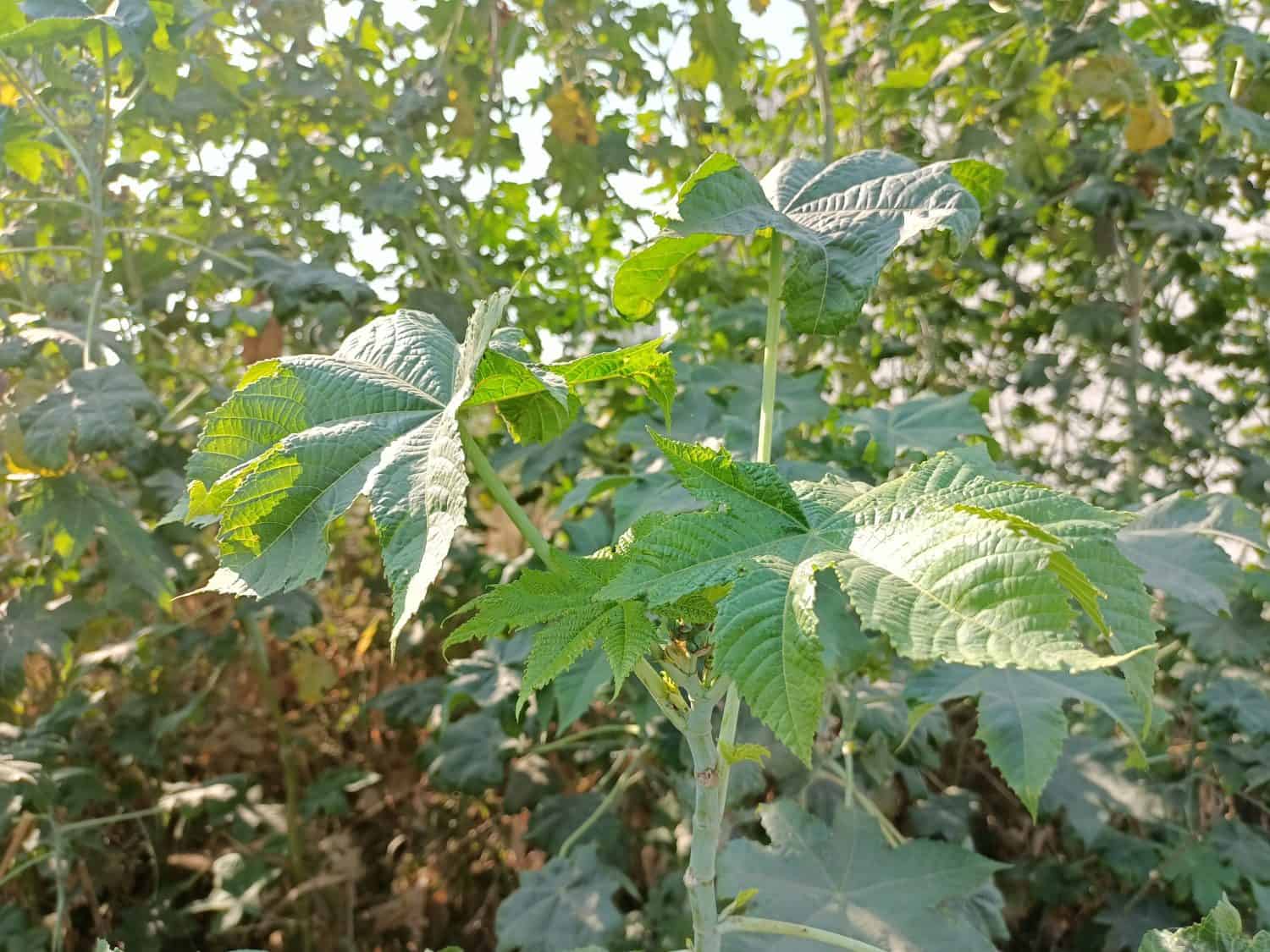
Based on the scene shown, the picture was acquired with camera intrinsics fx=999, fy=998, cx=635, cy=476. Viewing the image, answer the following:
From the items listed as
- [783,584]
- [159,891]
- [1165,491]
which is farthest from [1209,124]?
[159,891]

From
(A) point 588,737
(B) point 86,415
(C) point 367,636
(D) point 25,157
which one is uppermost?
(D) point 25,157

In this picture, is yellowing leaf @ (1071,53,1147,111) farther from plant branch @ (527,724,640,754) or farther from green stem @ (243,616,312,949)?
green stem @ (243,616,312,949)

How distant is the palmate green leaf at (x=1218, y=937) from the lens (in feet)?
2.73

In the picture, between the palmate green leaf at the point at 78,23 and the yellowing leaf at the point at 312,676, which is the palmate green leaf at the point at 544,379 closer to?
the palmate green leaf at the point at 78,23

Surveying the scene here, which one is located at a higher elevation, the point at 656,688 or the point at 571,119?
the point at 571,119

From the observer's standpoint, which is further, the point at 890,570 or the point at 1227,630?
the point at 1227,630

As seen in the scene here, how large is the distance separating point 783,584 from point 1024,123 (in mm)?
2419

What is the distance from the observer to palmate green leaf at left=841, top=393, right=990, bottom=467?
159 cm

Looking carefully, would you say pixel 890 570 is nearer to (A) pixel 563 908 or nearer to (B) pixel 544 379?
(B) pixel 544 379

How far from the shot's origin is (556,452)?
2.07 metres

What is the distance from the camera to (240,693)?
263 cm

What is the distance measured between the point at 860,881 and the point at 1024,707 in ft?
0.99

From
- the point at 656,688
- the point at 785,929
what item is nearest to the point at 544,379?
the point at 656,688

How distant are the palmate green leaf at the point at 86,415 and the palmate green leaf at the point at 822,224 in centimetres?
98
